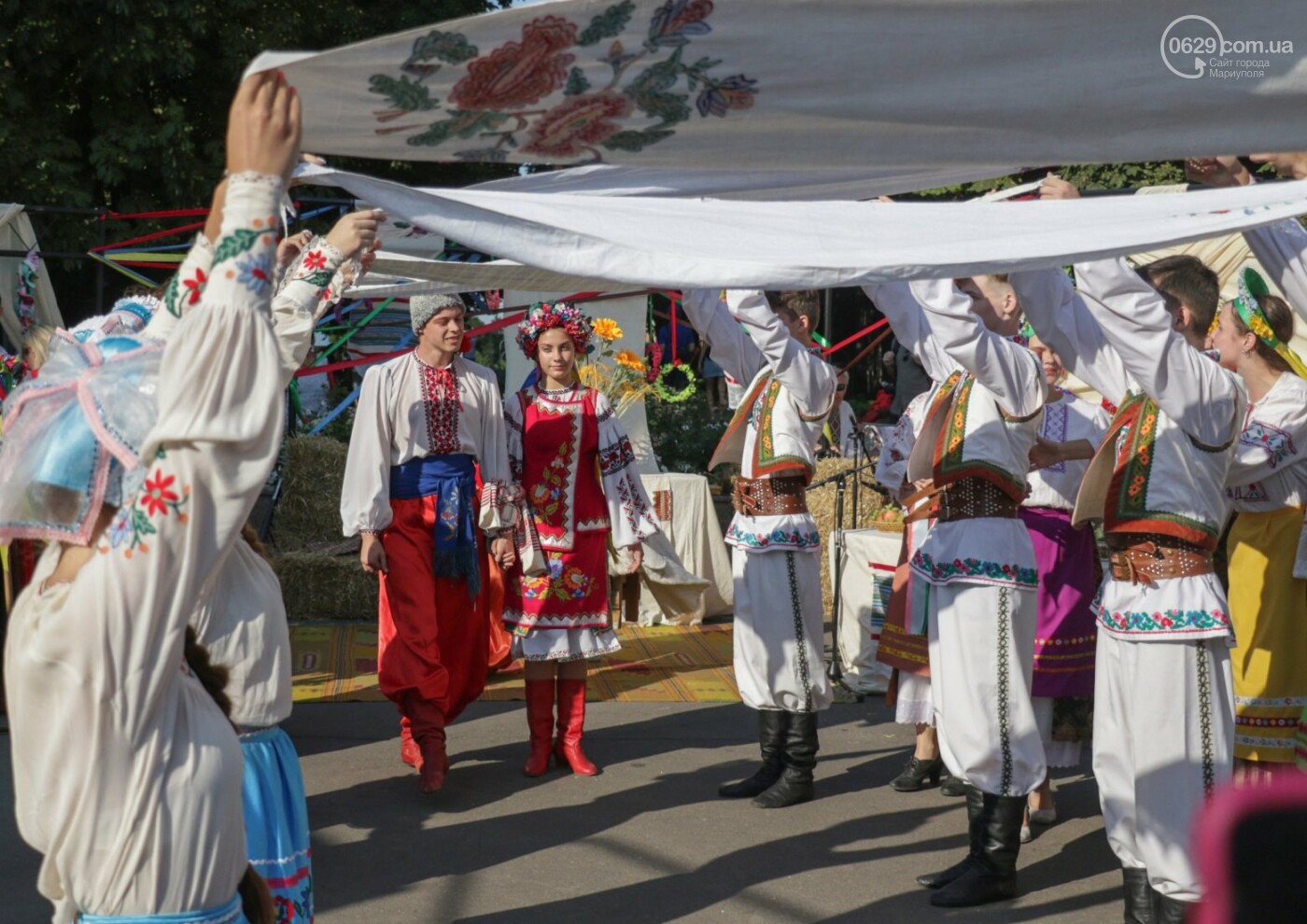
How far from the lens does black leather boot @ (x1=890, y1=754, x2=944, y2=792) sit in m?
5.80

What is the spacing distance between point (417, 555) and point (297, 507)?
538 centimetres

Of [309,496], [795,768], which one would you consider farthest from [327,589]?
[795,768]

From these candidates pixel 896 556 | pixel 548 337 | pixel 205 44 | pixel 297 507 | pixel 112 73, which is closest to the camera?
pixel 548 337

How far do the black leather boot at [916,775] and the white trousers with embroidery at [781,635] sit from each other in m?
0.59

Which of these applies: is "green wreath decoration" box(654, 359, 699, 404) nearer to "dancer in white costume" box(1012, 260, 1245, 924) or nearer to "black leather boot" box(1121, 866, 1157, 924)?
"dancer in white costume" box(1012, 260, 1245, 924)

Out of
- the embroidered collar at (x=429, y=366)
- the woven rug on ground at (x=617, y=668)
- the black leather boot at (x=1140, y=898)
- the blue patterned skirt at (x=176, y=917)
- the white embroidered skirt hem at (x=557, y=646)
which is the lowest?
the woven rug on ground at (x=617, y=668)

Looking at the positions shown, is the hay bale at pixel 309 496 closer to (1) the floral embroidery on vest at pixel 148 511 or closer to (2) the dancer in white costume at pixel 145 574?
(2) the dancer in white costume at pixel 145 574

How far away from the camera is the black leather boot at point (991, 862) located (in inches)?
173

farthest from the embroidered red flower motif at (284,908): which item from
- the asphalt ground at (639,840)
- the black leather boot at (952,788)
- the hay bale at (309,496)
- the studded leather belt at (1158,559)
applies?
the hay bale at (309,496)

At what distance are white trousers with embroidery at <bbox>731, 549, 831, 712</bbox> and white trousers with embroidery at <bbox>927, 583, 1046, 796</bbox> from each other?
979 mm

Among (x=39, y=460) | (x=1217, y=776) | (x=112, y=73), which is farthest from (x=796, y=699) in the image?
(x=112, y=73)

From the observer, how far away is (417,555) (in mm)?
5777

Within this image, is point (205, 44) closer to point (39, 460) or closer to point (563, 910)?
point (563, 910)

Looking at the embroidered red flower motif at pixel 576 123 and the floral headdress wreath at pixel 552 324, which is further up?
the embroidered red flower motif at pixel 576 123
